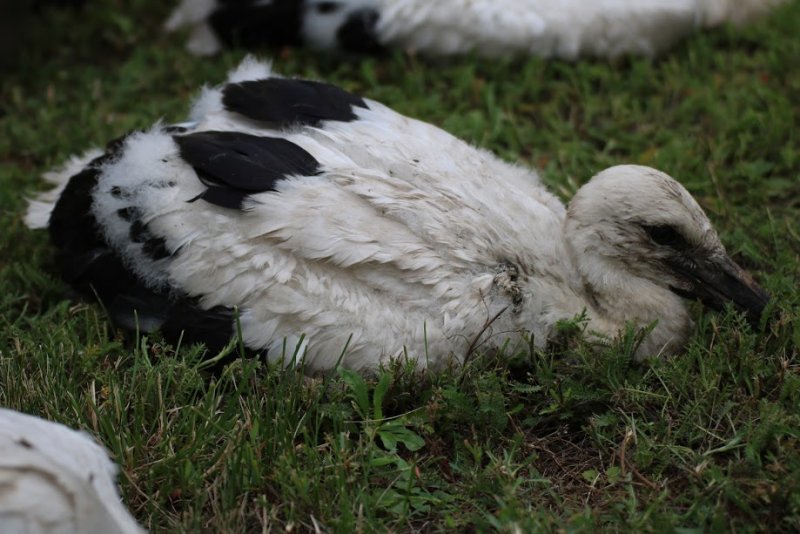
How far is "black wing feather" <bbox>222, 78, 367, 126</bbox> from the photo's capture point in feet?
14.0

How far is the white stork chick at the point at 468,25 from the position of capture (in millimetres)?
6141

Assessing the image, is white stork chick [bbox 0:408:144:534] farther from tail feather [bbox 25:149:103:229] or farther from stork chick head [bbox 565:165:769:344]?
stork chick head [bbox 565:165:769:344]

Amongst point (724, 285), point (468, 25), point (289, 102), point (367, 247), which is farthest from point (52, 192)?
point (724, 285)

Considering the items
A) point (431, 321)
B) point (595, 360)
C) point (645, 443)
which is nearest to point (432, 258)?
point (431, 321)

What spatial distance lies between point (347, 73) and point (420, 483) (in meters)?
3.39

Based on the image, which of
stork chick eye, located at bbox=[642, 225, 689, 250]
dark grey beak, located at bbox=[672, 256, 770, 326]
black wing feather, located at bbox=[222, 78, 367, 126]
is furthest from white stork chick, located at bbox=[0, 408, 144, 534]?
dark grey beak, located at bbox=[672, 256, 770, 326]

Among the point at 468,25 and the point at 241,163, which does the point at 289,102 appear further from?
the point at 468,25

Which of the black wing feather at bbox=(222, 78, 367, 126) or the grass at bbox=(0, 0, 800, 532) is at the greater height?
the black wing feather at bbox=(222, 78, 367, 126)

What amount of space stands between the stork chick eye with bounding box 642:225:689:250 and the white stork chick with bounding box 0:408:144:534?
2.16m

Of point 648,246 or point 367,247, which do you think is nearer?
point 367,247

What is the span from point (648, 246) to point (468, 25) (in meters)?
2.57

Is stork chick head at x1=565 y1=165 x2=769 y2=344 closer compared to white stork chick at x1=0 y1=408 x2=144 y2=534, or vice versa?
white stork chick at x1=0 y1=408 x2=144 y2=534

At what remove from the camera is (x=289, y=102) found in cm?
434

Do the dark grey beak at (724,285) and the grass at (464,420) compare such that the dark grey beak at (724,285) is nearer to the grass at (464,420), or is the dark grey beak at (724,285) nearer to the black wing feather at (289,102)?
the grass at (464,420)
